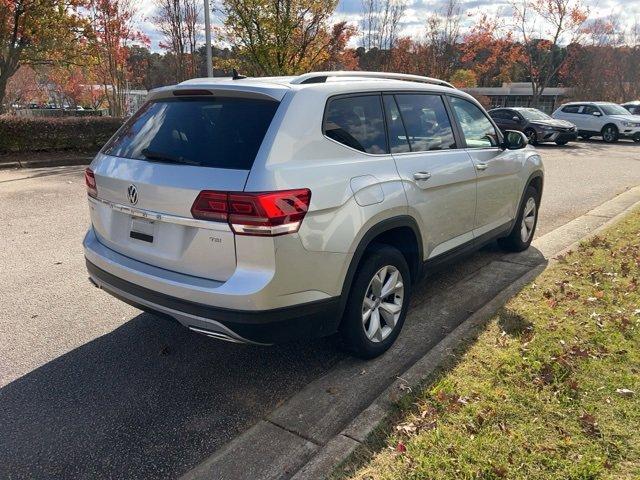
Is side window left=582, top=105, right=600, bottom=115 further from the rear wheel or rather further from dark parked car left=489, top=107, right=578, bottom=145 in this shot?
dark parked car left=489, top=107, right=578, bottom=145

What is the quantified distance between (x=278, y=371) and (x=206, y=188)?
1.39 metres

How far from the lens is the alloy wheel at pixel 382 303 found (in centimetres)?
346

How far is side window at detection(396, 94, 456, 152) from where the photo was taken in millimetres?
3859

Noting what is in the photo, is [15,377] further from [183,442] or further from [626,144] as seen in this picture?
[626,144]

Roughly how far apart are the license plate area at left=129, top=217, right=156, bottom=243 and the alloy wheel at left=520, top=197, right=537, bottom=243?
4190mm

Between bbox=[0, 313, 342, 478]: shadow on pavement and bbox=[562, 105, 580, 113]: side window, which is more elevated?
bbox=[562, 105, 580, 113]: side window

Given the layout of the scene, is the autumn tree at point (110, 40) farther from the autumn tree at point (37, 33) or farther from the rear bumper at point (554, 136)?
the rear bumper at point (554, 136)

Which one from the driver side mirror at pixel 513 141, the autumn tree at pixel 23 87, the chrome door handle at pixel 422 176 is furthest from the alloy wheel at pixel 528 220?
the autumn tree at pixel 23 87

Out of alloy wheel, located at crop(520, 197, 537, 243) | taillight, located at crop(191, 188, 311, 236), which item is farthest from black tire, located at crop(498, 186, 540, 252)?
taillight, located at crop(191, 188, 311, 236)

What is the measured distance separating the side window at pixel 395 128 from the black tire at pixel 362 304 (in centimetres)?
72

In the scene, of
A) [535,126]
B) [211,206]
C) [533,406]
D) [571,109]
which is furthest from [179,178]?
[571,109]

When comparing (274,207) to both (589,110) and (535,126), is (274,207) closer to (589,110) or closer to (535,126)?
(535,126)

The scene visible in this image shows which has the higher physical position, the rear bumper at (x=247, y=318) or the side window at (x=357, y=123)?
the side window at (x=357, y=123)

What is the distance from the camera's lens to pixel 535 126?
20.0 m
